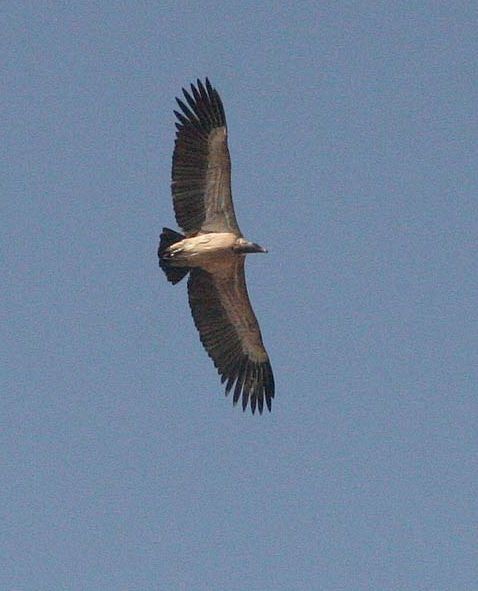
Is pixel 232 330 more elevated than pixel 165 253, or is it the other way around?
pixel 165 253

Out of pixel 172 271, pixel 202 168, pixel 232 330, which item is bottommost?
pixel 232 330

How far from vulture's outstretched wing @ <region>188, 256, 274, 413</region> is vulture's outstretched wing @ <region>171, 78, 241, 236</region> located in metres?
1.03

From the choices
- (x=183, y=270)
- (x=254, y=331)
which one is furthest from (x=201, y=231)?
(x=254, y=331)

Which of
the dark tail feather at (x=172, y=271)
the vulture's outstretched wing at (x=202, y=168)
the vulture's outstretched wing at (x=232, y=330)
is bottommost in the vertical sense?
the vulture's outstretched wing at (x=232, y=330)

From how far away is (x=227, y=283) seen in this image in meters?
30.5

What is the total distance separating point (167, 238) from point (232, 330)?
2.90 meters

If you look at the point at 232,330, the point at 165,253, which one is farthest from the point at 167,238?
the point at 232,330

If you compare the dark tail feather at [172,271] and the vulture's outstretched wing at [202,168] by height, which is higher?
the vulture's outstretched wing at [202,168]

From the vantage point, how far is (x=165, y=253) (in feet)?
95.0

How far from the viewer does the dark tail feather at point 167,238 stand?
2902cm

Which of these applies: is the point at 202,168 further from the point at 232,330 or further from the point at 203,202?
the point at 232,330

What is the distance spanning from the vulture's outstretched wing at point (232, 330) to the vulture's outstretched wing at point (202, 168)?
3.38 feet

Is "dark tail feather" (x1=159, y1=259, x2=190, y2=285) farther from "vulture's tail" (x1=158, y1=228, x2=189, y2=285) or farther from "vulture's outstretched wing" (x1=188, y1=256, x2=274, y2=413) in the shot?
"vulture's outstretched wing" (x1=188, y1=256, x2=274, y2=413)

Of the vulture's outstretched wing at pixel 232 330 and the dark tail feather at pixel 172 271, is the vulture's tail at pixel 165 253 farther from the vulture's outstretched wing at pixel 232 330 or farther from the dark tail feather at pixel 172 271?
the vulture's outstretched wing at pixel 232 330
